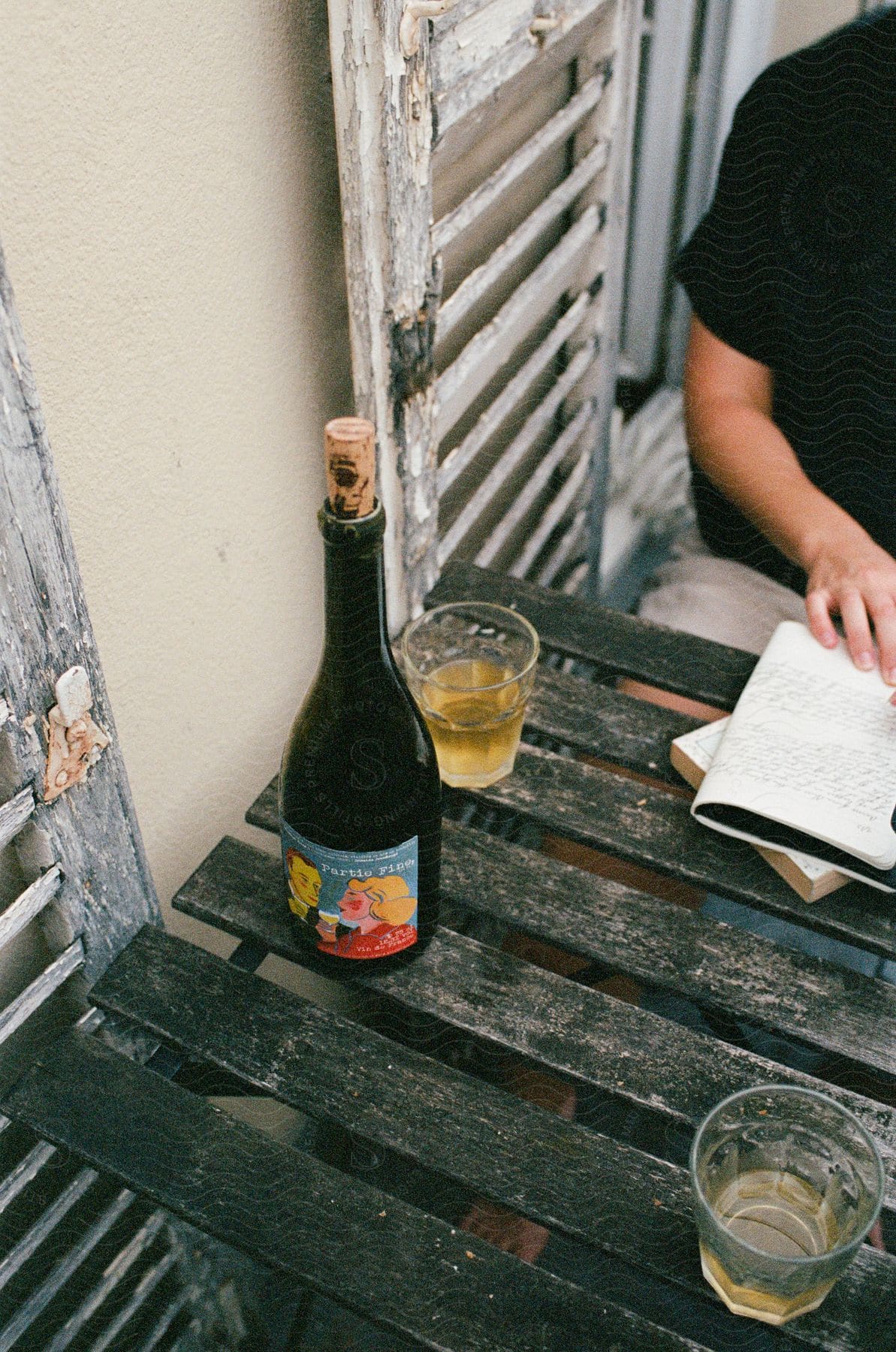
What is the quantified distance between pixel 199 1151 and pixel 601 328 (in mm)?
1150

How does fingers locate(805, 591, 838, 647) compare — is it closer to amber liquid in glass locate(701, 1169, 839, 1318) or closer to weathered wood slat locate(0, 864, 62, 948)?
amber liquid in glass locate(701, 1169, 839, 1318)

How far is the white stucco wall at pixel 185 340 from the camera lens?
0.58 metres

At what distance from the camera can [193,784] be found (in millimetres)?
853

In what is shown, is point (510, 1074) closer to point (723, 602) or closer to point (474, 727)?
point (474, 727)

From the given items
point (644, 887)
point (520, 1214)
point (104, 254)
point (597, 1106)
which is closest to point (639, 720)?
point (644, 887)

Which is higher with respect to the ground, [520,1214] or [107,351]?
[107,351]

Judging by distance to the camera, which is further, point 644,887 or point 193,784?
point 644,887

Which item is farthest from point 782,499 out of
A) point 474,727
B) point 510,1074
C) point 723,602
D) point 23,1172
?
point 23,1172

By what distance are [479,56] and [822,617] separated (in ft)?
1.72

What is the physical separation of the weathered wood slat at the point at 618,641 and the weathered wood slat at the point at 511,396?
10 centimetres

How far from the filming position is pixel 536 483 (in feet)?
Answer: 4.52

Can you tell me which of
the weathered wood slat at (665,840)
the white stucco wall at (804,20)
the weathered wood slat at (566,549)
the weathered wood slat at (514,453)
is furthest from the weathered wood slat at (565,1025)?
the white stucco wall at (804,20)

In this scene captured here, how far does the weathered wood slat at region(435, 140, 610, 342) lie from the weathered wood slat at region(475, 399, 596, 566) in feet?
0.85

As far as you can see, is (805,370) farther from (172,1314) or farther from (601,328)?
(172,1314)
